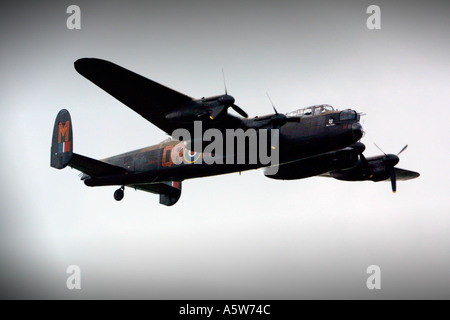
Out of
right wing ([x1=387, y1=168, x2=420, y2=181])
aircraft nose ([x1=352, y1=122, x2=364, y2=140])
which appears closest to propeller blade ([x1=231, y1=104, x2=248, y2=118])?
aircraft nose ([x1=352, y1=122, x2=364, y2=140])

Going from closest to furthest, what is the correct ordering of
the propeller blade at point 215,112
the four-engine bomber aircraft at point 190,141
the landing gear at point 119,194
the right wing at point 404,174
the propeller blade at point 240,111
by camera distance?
1. the propeller blade at point 215,112
2. the four-engine bomber aircraft at point 190,141
3. the propeller blade at point 240,111
4. the landing gear at point 119,194
5. the right wing at point 404,174

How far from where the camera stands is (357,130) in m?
21.4

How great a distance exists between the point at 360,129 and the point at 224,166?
17.8ft

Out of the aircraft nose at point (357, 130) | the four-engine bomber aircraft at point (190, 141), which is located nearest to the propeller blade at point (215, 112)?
the four-engine bomber aircraft at point (190, 141)

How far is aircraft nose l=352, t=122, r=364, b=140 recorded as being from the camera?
70.1ft

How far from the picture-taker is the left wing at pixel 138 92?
2139 cm

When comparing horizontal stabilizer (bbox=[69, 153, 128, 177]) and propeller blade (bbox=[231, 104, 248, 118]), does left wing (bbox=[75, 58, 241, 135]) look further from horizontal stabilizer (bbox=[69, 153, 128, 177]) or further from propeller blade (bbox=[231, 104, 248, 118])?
horizontal stabilizer (bbox=[69, 153, 128, 177])

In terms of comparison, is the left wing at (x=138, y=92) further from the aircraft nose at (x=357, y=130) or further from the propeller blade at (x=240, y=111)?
the aircraft nose at (x=357, y=130)

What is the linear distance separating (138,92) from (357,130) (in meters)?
8.28

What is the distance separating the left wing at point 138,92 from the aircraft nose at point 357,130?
427 centimetres

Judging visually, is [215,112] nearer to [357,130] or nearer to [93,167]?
[357,130]
